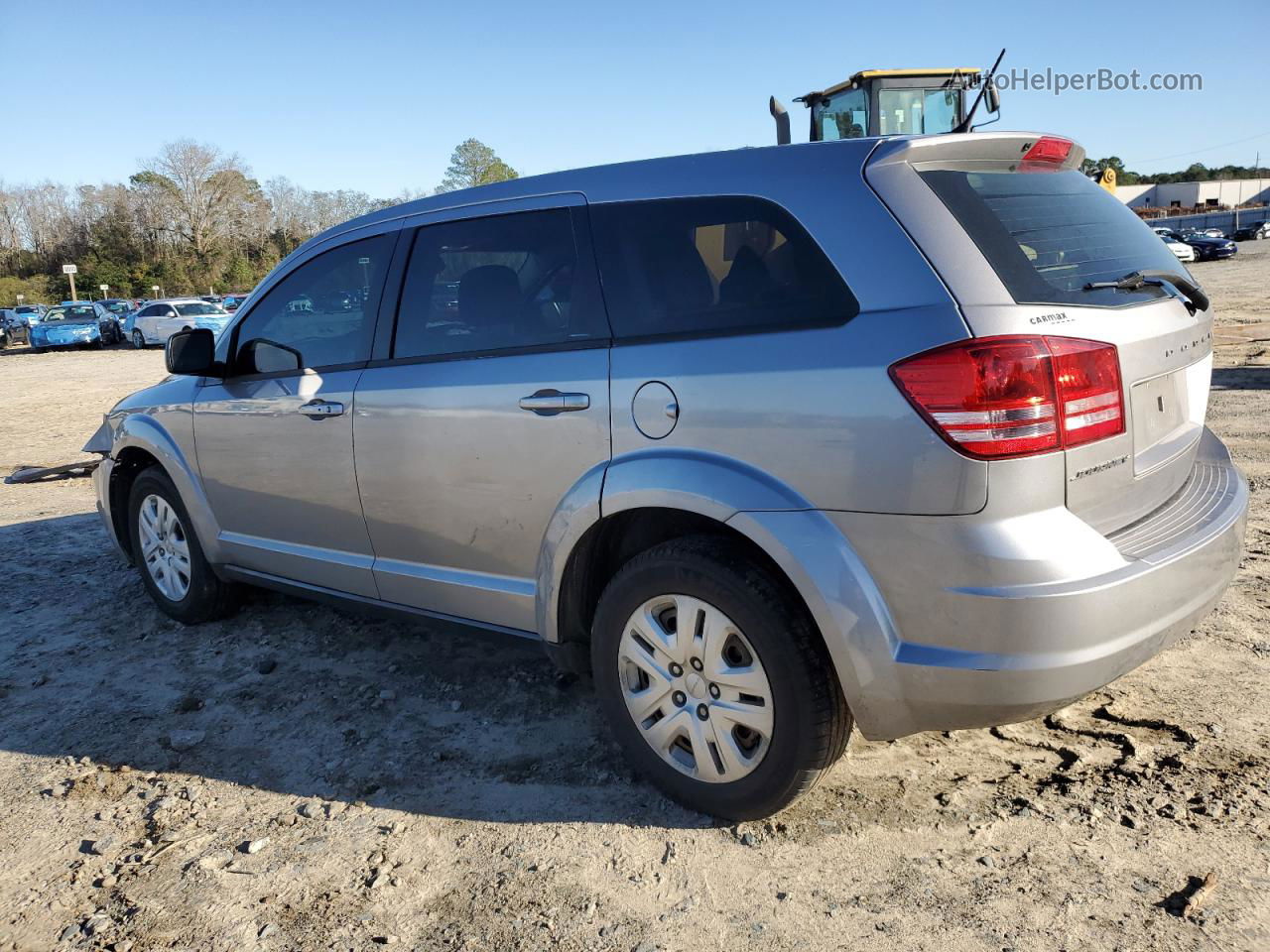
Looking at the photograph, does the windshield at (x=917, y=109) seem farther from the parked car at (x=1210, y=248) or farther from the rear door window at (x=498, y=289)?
the parked car at (x=1210, y=248)

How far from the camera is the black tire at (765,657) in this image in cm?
269

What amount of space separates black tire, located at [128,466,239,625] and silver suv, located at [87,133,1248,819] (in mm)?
1365

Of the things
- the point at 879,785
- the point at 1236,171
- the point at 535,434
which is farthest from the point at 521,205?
the point at 1236,171

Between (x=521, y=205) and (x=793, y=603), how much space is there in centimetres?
171

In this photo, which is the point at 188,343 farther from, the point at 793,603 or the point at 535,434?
the point at 793,603

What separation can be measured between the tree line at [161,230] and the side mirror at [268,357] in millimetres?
80274

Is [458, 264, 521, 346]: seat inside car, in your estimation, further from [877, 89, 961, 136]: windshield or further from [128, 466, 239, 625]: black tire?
[877, 89, 961, 136]: windshield

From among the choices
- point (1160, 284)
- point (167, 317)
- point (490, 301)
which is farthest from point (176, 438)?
point (167, 317)

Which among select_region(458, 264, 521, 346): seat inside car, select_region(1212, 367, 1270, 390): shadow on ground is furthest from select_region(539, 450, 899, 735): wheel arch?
select_region(1212, 367, 1270, 390): shadow on ground

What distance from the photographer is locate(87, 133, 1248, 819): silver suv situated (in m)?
2.44

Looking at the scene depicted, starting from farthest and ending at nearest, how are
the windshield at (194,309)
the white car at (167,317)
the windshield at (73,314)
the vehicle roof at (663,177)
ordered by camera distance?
the windshield at (73,314) → the windshield at (194,309) → the white car at (167,317) → the vehicle roof at (663,177)

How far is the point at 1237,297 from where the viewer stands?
21.4 meters

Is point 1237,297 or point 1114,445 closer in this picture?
point 1114,445

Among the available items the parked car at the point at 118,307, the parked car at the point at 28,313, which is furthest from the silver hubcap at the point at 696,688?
the parked car at the point at 28,313
